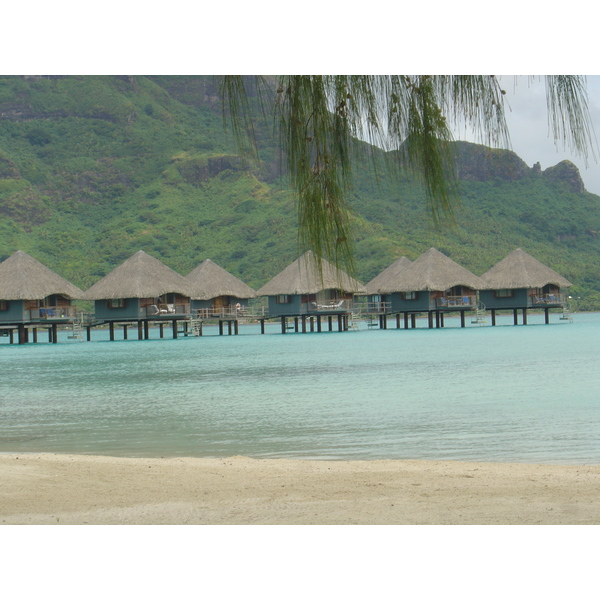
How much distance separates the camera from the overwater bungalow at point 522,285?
33281 mm

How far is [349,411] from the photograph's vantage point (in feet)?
34.2

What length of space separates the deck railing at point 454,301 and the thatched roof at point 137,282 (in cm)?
1090

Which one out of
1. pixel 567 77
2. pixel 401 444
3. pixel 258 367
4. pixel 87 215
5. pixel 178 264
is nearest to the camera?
pixel 567 77

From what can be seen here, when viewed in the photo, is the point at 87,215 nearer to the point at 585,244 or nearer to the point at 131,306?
the point at 131,306

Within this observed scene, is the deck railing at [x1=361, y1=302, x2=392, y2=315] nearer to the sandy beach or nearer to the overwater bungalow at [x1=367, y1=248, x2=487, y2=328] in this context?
the overwater bungalow at [x1=367, y1=248, x2=487, y2=328]

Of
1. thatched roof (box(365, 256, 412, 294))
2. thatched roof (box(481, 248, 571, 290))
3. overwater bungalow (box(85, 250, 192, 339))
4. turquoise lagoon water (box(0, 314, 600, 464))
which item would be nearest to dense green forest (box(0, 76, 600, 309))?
thatched roof (box(481, 248, 571, 290))

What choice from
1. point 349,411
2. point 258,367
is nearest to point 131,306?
point 258,367

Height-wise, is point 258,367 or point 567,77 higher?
point 567,77

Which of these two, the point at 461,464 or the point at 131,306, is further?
the point at 131,306

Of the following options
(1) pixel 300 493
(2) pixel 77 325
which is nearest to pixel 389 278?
(2) pixel 77 325

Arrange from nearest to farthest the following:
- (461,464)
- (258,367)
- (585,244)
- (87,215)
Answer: (461,464), (258,367), (585,244), (87,215)

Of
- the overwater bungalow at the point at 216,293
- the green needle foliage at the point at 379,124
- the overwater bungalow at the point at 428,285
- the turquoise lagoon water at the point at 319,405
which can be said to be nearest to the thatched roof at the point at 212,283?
the overwater bungalow at the point at 216,293

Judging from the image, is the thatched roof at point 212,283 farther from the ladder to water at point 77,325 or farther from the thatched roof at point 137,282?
the ladder to water at point 77,325
